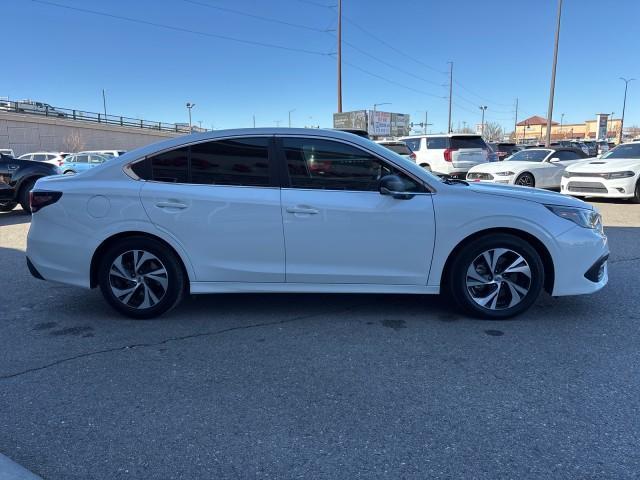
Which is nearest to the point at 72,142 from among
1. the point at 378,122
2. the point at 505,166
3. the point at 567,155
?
the point at 378,122

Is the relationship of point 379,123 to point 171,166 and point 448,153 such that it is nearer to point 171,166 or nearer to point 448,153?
point 448,153

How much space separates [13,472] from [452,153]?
14878 millimetres

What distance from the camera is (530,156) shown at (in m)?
14.6

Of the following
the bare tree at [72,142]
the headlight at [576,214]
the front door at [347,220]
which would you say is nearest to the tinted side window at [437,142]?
the headlight at [576,214]

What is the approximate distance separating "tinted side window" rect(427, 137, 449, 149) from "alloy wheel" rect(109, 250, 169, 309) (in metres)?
13.1

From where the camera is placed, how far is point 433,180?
4184mm

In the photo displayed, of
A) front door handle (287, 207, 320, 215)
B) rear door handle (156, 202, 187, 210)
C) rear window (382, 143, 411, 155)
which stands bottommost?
front door handle (287, 207, 320, 215)

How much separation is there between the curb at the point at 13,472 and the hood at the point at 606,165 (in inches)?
508

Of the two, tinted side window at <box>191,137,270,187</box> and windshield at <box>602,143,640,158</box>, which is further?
windshield at <box>602,143,640,158</box>

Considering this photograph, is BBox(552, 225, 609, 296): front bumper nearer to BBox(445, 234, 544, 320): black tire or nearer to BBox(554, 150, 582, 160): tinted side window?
BBox(445, 234, 544, 320): black tire

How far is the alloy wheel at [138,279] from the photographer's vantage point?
167 inches

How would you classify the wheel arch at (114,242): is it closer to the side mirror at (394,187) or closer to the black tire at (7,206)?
the side mirror at (394,187)

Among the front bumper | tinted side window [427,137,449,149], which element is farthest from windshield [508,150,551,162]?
the front bumper

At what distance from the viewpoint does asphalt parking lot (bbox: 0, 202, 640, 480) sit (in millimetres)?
2428
